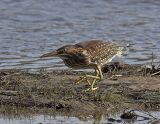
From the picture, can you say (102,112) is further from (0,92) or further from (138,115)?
(0,92)

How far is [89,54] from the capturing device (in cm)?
932

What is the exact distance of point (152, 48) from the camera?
42.6 feet

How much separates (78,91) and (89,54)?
0.57 m

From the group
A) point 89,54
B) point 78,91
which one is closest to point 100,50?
point 89,54

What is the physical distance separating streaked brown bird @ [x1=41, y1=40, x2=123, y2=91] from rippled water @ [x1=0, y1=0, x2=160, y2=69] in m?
1.80

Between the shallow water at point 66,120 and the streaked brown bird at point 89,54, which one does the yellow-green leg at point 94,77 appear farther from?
the shallow water at point 66,120

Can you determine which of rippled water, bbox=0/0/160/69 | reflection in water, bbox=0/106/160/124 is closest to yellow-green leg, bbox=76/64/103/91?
reflection in water, bbox=0/106/160/124

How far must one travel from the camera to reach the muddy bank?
849 centimetres

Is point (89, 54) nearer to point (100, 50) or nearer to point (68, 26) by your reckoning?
point (100, 50)

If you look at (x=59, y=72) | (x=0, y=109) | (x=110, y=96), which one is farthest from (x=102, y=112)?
(x=59, y=72)

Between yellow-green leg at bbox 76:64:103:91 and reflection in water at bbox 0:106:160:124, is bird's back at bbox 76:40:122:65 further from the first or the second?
reflection in water at bbox 0:106:160:124

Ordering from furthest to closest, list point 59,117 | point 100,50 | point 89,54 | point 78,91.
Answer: point 100,50 → point 89,54 → point 78,91 → point 59,117

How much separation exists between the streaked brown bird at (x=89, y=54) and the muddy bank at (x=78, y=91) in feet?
0.48

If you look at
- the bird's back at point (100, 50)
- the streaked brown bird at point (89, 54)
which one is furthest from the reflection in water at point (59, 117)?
the bird's back at point (100, 50)
